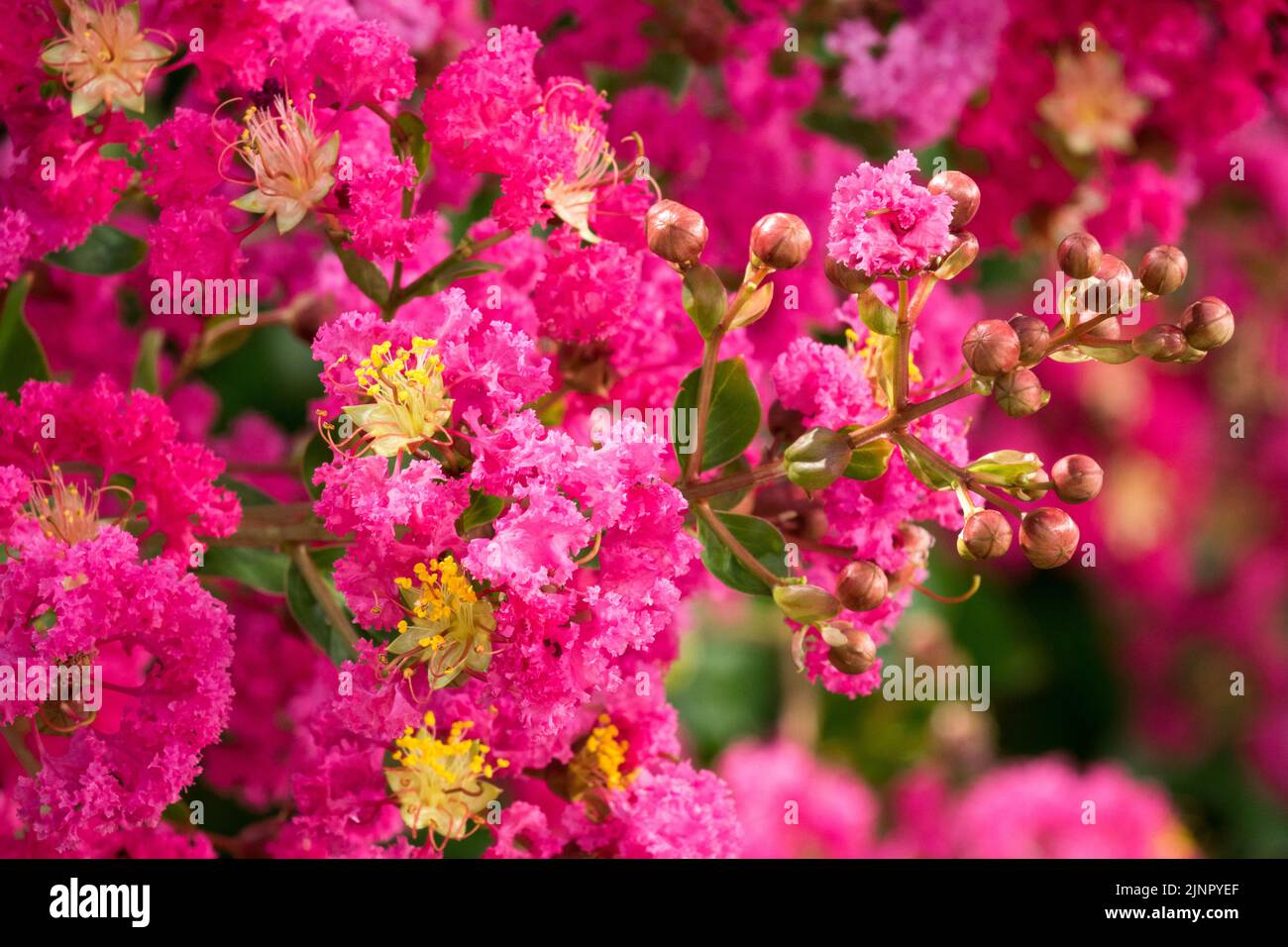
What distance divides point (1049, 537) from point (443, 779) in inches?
18.7

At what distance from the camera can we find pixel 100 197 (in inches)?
45.6

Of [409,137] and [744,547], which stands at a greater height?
[409,137]

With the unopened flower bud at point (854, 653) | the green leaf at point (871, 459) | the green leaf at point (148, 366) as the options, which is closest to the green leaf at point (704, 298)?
the green leaf at point (871, 459)

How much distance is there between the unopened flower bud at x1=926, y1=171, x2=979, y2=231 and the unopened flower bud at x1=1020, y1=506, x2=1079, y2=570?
203 mm

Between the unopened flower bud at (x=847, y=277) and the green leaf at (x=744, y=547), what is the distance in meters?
0.21

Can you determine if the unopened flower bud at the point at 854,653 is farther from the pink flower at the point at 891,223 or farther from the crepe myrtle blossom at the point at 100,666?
the crepe myrtle blossom at the point at 100,666

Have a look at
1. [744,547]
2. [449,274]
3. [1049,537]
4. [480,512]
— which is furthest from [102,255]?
[1049,537]

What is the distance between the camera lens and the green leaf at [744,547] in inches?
42.8

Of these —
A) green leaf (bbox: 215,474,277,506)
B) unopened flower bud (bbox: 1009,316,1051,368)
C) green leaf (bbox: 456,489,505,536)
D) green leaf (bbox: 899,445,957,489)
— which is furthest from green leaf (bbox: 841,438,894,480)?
green leaf (bbox: 215,474,277,506)

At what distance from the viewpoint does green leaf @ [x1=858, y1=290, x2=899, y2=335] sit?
101 cm

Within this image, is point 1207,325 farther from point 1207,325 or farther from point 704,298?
point 704,298

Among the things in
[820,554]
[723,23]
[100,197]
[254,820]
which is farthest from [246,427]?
[820,554]

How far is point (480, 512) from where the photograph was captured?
40.0 inches
